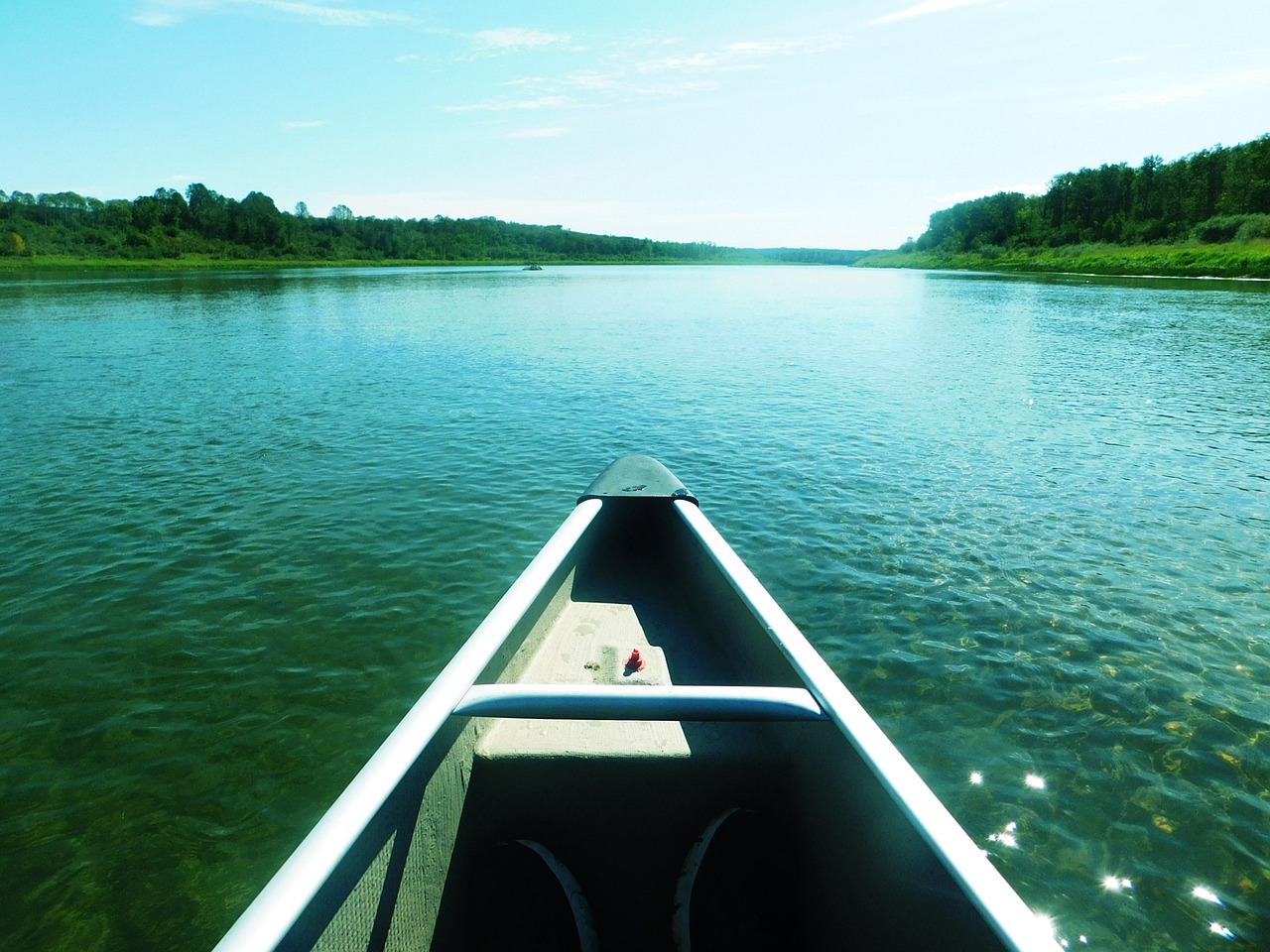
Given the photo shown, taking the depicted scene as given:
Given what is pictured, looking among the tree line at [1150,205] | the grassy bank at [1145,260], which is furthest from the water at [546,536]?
the tree line at [1150,205]

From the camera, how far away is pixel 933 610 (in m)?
8.06

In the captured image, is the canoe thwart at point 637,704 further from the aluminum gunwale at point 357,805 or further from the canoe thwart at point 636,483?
the canoe thwart at point 636,483

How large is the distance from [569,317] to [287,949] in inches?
1967

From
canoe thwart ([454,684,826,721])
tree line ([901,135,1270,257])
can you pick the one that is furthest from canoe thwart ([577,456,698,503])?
tree line ([901,135,1270,257])

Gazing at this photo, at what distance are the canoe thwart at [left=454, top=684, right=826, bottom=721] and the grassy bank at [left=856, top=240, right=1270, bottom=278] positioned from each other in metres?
104

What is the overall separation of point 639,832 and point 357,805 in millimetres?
1793

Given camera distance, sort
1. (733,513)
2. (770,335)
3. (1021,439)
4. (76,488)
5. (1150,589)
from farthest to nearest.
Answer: (770,335) < (1021,439) < (76,488) < (733,513) < (1150,589)

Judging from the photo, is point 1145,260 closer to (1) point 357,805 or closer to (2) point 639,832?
(2) point 639,832

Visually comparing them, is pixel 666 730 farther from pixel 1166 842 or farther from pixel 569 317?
pixel 569 317

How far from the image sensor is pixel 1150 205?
12475cm

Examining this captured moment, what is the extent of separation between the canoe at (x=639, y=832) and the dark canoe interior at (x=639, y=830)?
1 centimetres

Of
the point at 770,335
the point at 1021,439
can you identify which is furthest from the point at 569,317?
the point at 1021,439

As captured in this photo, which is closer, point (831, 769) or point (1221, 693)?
point (831, 769)

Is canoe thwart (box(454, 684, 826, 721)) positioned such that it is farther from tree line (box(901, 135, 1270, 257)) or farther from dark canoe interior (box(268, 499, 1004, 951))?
tree line (box(901, 135, 1270, 257))
